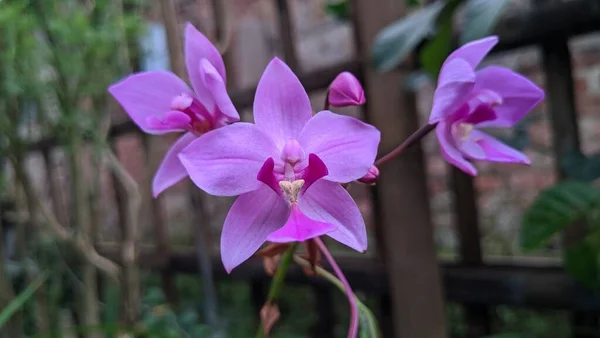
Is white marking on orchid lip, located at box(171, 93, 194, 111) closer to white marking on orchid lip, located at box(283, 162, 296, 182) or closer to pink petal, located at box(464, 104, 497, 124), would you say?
white marking on orchid lip, located at box(283, 162, 296, 182)

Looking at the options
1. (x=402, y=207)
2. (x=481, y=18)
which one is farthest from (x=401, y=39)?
(x=402, y=207)

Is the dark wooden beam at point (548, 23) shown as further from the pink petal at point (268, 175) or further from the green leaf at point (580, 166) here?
the pink petal at point (268, 175)

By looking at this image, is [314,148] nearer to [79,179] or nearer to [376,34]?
[376,34]

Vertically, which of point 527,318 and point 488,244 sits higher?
point 488,244

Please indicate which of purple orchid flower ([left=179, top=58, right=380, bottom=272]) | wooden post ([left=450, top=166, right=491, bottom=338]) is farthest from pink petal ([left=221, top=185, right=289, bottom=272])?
wooden post ([left=450, top=166, right=491, bottom=338])

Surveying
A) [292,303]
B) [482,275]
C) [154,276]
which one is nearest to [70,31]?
[482,275]

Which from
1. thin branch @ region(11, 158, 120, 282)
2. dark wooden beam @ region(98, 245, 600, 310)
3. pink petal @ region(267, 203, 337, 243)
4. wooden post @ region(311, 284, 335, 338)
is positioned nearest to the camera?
pink petal @ region(267, 203, 337, 243)
